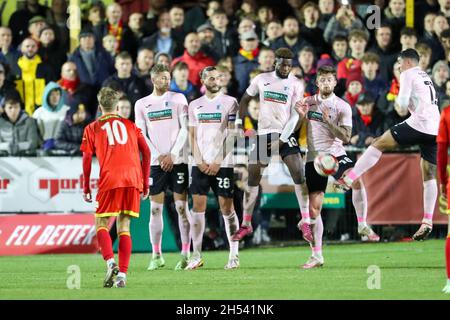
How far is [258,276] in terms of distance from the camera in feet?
46.9

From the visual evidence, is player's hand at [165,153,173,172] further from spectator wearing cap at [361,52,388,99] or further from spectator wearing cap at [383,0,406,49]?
spectator wearing cap at [383,0,406,49]

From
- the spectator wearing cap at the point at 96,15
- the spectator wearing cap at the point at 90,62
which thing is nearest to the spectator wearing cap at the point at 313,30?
the spectator wearing cap at the point at 90,62

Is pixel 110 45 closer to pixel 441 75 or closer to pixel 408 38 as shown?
pixel 408 38

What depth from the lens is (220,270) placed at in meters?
15.4

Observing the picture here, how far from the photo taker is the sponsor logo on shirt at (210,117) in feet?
52.0

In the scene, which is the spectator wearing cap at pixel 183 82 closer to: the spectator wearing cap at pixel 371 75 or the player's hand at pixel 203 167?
the spectator wearing cap at pixel 371 75

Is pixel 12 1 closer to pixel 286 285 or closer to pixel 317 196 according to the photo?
pixel 317 196

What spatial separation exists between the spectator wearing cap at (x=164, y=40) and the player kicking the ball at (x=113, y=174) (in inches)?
353

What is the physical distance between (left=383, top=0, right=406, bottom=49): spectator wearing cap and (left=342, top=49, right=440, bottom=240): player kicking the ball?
6739 millimetres

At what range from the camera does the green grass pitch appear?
12.0 m

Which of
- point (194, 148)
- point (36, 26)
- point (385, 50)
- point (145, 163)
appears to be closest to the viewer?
point (145, 163)

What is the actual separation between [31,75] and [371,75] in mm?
6464

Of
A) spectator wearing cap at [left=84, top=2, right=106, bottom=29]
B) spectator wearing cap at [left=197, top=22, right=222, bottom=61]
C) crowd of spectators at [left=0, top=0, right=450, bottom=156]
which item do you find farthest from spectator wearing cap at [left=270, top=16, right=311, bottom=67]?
spectator wearing cap at [left=84, top=2, right=106, bottom=29]

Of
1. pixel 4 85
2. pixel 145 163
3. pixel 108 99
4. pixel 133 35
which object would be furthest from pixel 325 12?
pixel 108 99
